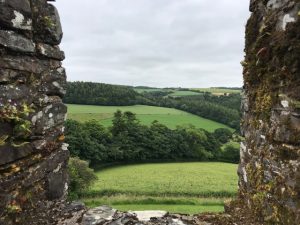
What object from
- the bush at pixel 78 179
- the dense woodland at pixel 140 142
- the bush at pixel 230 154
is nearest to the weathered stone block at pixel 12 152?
the bush at pixel 78 179

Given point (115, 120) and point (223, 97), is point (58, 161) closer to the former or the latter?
point (115, 120)

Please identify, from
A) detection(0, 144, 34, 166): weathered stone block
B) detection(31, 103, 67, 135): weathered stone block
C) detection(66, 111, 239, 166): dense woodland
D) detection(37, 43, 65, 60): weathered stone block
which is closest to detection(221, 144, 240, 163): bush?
detection(66, 111, 239, 166): dense woodland

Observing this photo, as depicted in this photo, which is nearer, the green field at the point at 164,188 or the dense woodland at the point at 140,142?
the green field at the point at 164,188

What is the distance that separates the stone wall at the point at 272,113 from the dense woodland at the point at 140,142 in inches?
1640

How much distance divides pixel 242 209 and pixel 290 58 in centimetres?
216

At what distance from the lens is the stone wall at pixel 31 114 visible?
3.85m

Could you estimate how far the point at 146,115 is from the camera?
70375 mm

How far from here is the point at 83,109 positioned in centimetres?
6381

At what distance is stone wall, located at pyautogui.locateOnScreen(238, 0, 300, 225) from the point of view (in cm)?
378

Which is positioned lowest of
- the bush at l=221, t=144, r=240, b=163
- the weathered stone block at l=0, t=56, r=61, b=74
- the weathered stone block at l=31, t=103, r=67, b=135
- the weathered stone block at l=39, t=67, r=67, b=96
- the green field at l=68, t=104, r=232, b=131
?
the bush at l=221, t=144, r=240, b=163

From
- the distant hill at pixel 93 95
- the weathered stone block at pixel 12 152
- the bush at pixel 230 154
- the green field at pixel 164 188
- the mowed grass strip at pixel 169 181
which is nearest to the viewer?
the weathered stone block at pixel 12 152

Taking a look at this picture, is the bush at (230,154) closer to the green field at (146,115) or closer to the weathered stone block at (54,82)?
the green field at (146,115)

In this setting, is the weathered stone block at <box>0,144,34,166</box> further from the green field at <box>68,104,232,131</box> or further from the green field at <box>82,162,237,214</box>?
the green field at <box>68,104,232,131</box>

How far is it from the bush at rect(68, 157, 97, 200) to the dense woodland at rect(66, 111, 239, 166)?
8.88m
